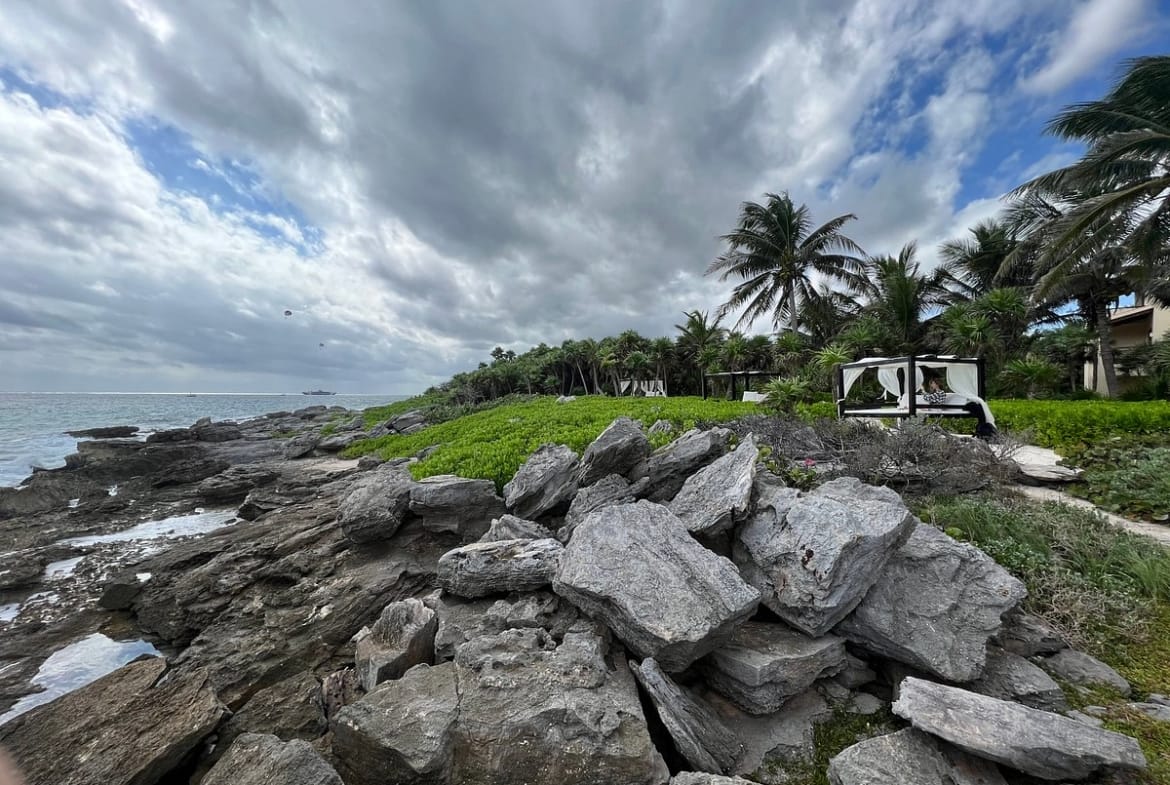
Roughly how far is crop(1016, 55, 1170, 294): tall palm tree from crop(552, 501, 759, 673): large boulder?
18.6m

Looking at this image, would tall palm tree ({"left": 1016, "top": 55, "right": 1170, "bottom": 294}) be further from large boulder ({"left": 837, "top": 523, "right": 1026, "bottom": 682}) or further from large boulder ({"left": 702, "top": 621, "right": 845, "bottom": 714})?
large boulder ({"left": 702, "top": 621, "right": 845, "bottom": 714})

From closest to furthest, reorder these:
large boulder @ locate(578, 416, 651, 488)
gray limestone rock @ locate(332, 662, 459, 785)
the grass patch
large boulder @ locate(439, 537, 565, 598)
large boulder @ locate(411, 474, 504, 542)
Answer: gray limestone rock @ locate(332, 662, 459, 785) → large boulder @ locate(439, 537, 565, 598) → large boulder @ locate(578, 416, 651, 488) → large boulder @ locate(411, 474, 504, 542) → the grass patch

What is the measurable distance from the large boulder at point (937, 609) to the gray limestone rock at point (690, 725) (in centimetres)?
153

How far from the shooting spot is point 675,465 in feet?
22.3

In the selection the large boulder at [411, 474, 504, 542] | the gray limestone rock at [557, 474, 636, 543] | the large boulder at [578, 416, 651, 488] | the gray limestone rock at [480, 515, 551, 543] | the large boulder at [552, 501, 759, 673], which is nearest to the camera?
the large boulder at [552, 501, 759, 673]

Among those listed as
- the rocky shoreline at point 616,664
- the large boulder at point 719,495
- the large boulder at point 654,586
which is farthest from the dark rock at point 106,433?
the large boulder at point 719,495

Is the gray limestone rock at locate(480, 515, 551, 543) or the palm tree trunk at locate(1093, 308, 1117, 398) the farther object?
the palm tree trunk at locate(1093, 308, 1117, 398)

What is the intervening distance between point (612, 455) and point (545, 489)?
4.08 ft

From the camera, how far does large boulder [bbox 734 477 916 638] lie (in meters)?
3.88

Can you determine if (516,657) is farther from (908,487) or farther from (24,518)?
(24,518)

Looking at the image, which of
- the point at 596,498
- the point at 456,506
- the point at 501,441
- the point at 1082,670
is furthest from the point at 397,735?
the point at 501,441

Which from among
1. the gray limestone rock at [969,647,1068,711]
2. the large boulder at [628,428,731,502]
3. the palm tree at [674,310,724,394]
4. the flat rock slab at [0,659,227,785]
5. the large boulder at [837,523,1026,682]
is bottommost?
the flat rock slab at [0,659,227,785]

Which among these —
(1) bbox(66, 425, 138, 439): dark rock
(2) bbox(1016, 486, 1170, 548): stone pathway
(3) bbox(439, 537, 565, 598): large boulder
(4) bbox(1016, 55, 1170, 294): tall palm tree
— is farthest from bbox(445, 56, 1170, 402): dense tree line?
(1) bbox(66, 425, 138, 439): dark rock

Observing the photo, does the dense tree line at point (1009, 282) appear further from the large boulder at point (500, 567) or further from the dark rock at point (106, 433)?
the dark rock at point (106, 433)
